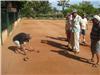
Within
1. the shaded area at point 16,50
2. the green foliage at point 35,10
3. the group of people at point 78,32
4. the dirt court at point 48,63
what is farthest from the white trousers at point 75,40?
the green foliage at point 35,10

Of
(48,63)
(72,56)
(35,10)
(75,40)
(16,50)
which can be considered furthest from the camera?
(35,10)

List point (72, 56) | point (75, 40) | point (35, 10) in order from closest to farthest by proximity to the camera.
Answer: point (72, 56) < point (75, 40) < point (35, 10)

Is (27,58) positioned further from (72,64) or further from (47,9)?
(47,9)

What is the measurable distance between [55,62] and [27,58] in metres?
1.11

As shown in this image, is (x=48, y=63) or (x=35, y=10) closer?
(x=48, y=63)

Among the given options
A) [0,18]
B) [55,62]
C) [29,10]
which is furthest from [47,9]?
[55,62]

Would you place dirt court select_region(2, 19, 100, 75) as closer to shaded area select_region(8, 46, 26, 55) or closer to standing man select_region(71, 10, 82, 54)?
shaded area select_region(8, 46, 26, 55)

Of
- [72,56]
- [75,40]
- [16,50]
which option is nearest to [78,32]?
[75,40]

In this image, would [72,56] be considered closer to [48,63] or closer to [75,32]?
[75,32]

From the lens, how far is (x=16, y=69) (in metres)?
10.1

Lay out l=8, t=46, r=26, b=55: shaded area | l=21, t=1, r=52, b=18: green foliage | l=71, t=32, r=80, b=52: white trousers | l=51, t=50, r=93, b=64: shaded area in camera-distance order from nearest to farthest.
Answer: l=51, t=50, r=93, b=64: shaded area, l=8, t=46, r=26, b=55: shaded area, l=71, t=32, r=80, b=52: white trousers, l=21, t=1, r=52, b=18: green foliage

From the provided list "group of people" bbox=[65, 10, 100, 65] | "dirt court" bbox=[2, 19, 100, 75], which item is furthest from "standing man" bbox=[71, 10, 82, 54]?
"dirt court" bbox=[2, 19, 100, 75]

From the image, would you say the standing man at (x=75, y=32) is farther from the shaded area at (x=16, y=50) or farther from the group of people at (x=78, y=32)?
the shaded area at (x=16, y=50)

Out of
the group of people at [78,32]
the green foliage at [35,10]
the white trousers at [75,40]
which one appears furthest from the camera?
the green foliage at [35,10]
